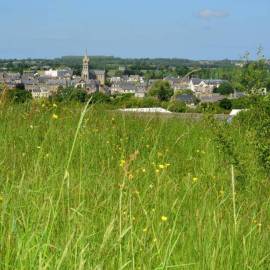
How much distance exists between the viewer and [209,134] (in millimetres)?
6871

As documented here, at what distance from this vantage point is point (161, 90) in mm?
8016

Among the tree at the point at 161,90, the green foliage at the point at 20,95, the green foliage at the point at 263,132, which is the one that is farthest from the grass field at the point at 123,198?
the green foliage at the point at 20,95

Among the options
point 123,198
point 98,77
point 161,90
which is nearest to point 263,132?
point 123,198

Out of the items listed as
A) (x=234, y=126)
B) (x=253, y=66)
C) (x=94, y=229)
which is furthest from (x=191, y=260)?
(x=234, y=126)

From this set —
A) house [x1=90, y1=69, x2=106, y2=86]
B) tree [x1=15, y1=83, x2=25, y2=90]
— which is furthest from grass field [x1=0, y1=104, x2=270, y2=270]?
house [x1=90, y1=69, x2=106, y2=86]

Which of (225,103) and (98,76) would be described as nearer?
(225,103)

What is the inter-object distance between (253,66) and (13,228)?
4.65 metres

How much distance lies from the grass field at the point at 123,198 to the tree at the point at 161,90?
1.08 feet

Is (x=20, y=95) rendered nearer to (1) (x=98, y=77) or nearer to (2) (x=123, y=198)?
(2) (x=123, y=198)

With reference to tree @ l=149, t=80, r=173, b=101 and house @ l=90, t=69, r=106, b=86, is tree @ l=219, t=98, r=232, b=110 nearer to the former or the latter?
house @ l=90, t=69, r=106, b=86

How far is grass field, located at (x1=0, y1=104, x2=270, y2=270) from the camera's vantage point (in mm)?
2455

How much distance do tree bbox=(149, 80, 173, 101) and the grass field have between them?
329 mm

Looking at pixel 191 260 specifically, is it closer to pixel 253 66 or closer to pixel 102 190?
pixel 102 190

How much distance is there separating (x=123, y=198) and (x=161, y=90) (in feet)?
15.6
